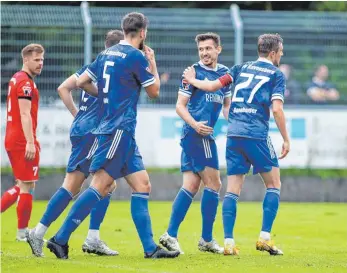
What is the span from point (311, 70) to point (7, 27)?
5.36 meters

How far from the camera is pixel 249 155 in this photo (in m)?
11.2

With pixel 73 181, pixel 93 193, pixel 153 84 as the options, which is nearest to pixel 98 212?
pixel 73 181

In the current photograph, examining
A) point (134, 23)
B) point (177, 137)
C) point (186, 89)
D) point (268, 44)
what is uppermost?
point (134, 23)

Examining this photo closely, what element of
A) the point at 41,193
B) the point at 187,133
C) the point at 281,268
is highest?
the point at 187,133

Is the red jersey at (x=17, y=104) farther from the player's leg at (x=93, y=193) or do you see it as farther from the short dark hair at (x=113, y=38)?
the player's leg at (x=93, y=193)

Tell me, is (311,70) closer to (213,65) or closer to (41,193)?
(41,193)

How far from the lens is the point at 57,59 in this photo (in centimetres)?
1997

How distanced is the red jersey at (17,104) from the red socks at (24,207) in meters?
0.57

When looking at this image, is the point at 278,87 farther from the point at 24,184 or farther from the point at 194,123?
the point at 24,184

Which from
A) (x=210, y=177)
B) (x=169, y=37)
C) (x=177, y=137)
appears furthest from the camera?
(x=169, y=37)

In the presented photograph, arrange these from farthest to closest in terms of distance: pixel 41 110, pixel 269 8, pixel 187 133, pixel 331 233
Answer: pixel 269 8 < pixel 41 110 < pixel 331 233 < pixel 187 133

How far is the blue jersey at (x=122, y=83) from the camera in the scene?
10289 millimetres

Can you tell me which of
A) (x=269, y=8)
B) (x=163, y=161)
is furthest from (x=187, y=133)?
(x=269, y=8)

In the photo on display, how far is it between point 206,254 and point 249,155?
105cm
